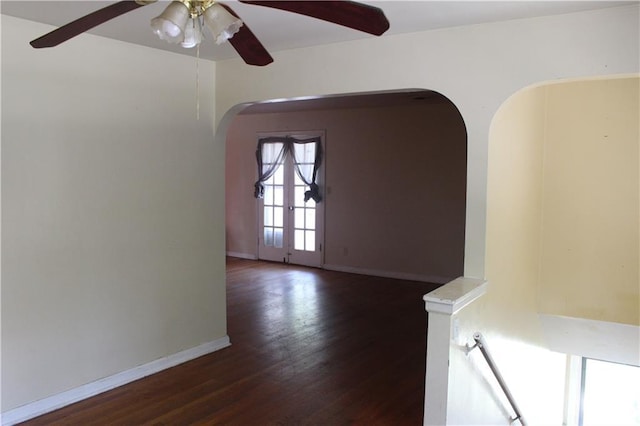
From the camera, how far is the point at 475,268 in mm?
2961

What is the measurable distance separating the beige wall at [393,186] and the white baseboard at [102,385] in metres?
3.58

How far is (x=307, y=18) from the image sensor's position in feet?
9.10

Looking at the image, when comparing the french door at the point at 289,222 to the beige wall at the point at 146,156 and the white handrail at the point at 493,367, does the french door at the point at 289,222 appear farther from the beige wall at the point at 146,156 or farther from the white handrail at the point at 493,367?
the white handrail at the point at 493,367

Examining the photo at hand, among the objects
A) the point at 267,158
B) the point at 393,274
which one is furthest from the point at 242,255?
the point at 393,274

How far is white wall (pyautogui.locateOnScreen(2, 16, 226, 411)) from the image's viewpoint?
2953mm

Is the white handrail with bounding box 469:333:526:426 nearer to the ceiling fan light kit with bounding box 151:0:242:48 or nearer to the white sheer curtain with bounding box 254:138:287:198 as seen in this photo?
the ceiling fan light kit with bounding box 151:0:242:48

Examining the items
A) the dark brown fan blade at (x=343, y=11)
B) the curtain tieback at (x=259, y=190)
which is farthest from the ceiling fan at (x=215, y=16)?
the curtain tieback at (x=259, y=190)

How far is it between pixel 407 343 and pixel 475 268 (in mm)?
1826

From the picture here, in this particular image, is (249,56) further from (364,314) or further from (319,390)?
(364,314)

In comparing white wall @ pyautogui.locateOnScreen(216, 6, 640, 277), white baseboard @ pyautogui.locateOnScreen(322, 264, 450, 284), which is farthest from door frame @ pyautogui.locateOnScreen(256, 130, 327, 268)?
white wall @ pyautogui.locateOnScreen(216, 6, 640, 277)

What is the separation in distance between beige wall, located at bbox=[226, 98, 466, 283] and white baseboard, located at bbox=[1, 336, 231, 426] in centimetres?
358

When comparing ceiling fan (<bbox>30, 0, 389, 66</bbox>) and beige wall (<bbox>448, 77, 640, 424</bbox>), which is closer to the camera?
ceiling fan (<bbox>30, 0, 389, 66</bbox>)

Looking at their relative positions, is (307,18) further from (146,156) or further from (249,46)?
(146,156)

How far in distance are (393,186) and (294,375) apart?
404 cm
